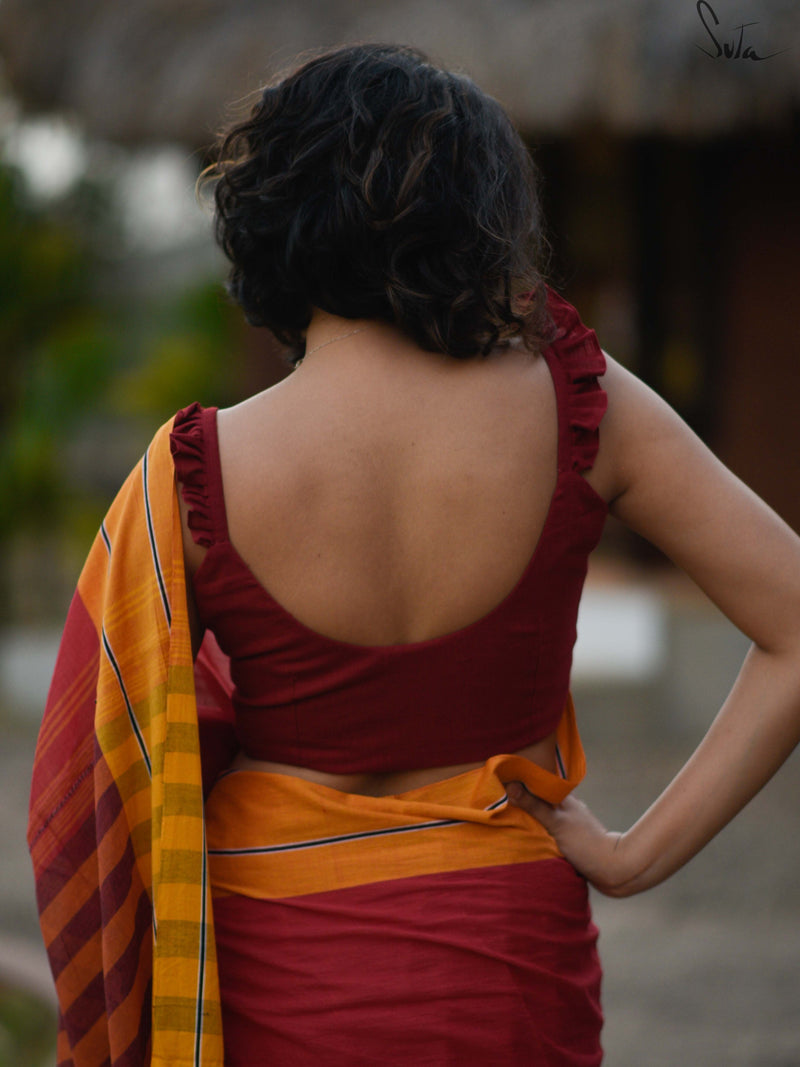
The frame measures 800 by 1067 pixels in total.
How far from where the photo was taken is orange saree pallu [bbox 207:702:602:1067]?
1.35m

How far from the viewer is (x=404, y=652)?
4.48ft

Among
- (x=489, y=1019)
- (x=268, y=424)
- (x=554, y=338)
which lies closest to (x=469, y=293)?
(x=554, y=338)

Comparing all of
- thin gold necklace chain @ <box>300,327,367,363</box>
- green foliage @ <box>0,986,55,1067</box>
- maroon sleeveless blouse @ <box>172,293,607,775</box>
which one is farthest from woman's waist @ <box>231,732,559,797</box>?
green foliage @ <box>0,986,55,1067</box>

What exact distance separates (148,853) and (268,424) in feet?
1.69

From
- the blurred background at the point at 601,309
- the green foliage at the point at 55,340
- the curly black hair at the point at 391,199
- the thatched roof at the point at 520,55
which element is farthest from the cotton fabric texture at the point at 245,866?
the green foliage at the point at 55,340

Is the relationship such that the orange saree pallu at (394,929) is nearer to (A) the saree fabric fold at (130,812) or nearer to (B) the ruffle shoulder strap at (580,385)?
(A) the saree fabric fold at (130,812)

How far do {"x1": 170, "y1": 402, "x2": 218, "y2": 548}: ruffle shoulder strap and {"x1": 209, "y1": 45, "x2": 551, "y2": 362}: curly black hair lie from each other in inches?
8.0

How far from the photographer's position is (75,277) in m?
7.91

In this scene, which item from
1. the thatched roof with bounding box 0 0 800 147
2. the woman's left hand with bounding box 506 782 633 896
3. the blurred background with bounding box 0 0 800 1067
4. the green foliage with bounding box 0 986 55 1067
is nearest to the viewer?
the woman's left hand with bounding box 506 782 633 896

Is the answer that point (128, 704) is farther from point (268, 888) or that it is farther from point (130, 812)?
point (268, 888)

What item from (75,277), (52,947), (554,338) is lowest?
(75,277)

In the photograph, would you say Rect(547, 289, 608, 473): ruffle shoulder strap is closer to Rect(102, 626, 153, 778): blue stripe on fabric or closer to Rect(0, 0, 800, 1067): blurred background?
Rect(102, 626, 153, 778): blue stripe on fabric

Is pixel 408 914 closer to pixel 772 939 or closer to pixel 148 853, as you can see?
pixel 148 853

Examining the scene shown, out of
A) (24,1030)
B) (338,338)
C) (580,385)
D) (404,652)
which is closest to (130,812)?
(404,652)
